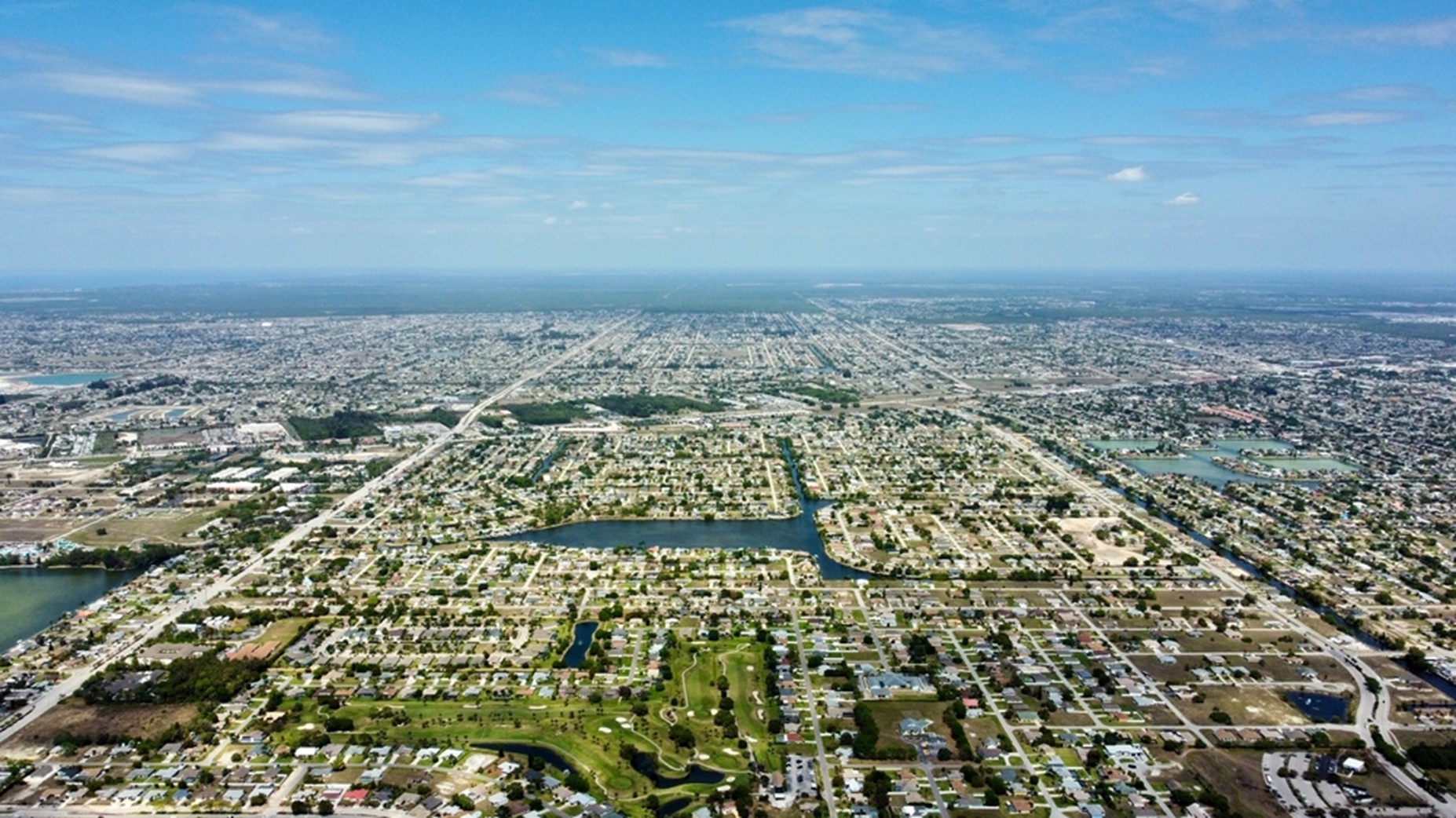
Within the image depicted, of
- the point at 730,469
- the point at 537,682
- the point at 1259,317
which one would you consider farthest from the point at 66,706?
the point at 1259,317

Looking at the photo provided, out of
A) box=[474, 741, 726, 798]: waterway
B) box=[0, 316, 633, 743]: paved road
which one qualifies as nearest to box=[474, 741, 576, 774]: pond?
box=[474, 741, 726, 798]: waterway

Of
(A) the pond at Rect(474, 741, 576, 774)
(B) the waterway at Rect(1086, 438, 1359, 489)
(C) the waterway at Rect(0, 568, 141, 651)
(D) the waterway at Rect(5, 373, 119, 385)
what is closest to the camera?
(A) the pond at Rect(474, 741, 576, 774)

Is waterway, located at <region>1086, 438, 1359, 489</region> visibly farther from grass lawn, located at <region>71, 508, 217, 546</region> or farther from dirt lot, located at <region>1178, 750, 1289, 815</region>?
grass lawn, located at <region>71, 508, 217, 546</region>

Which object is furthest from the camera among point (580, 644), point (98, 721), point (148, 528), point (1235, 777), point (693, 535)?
point (148, 528)

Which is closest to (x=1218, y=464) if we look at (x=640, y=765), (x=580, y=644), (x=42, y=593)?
(x=580, y=644)

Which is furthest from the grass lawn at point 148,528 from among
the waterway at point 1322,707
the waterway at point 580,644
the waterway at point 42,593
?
the waterway at point 1322,707

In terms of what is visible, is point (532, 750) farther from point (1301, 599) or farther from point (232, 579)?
point (1301, 599)

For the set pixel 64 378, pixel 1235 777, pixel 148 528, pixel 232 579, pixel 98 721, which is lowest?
pixel 1235 777

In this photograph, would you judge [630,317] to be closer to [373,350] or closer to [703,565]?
[373,350]
